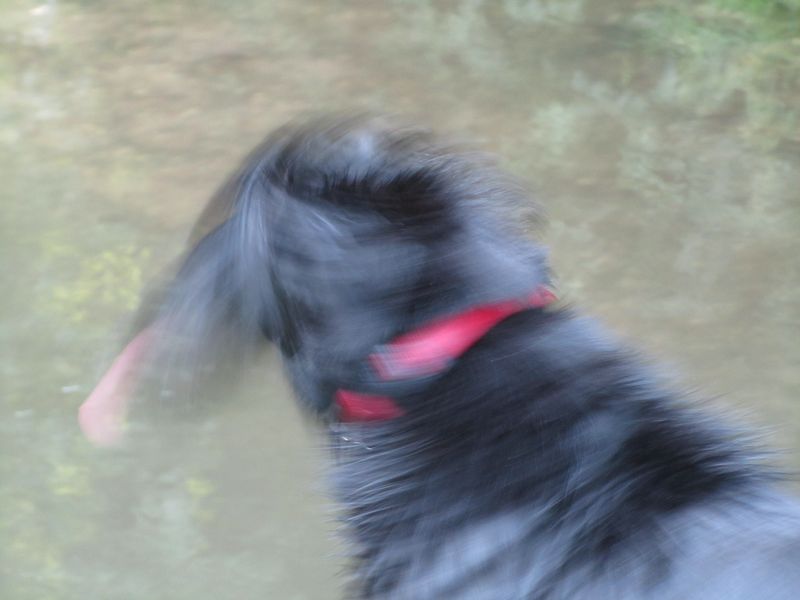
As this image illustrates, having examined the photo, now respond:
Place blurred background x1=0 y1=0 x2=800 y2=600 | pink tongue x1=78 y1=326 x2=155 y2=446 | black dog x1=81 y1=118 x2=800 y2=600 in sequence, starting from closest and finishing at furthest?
black dog x1=81 y1=118 x2=800 y2=600, pink tongue x1=78 y1=326 x2=155 y2=446, blurred background x1=0 y1=0 x2=800 y2=600

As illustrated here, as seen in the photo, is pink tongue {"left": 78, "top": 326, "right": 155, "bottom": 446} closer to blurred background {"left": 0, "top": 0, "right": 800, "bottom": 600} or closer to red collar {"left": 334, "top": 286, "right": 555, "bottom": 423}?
blurred background {"left": 0, "top": 0, "right": 800, "bottom": 600}

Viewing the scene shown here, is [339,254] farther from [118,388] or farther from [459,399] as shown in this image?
[118,388]

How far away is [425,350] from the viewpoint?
1.27 metres

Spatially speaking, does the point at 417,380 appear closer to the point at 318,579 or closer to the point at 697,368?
the point at 318,579

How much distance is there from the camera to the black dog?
1204 millimetres

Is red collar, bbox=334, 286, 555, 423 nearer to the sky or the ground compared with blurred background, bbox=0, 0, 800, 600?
nearer to the sky

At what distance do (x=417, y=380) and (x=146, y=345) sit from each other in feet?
1.27

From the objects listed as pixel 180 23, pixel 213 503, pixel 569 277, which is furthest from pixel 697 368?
pixel 180 23

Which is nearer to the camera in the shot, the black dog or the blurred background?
the black dog

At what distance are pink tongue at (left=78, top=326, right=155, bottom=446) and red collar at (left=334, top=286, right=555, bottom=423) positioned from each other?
30 cm

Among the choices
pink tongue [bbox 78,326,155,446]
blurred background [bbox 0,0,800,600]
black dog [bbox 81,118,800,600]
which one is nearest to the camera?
black dog [bbox 81,118,800,600]

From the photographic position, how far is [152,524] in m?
2.20

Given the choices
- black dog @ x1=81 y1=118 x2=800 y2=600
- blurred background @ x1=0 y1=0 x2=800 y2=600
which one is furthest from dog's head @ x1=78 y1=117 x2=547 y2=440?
blurred background @ x1=0 y1=0 x2=800 y2=600

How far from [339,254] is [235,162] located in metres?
1.96
